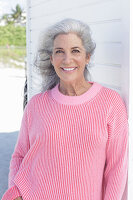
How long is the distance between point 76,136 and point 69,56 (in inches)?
14.9

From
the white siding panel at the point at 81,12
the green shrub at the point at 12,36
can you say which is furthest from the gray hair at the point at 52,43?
the green shrub at the point at 12,36

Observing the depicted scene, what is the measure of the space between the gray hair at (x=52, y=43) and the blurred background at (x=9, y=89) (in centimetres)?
224

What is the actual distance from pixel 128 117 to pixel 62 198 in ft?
1.67

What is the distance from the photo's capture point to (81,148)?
4.91ft

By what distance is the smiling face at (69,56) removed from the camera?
1522 millimetres

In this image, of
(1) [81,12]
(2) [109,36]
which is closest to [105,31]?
(2) [109,36]

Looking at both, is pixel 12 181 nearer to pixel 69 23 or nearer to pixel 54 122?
pixel 54 122

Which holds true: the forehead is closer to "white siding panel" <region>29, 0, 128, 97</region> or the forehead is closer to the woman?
the woman

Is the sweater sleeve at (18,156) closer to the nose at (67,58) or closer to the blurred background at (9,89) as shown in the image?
the nose at (67,58)

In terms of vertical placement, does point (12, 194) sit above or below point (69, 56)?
below

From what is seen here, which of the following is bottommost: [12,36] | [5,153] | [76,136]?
[5,153]

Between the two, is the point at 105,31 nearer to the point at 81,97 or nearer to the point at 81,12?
the point at 81,12

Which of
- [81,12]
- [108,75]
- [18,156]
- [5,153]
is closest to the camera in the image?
[18,156]

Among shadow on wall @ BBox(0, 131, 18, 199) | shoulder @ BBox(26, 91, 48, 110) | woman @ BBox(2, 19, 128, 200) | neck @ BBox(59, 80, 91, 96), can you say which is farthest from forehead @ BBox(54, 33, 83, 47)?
shadow on wall @ BBox(0, 131, 18, 199)
